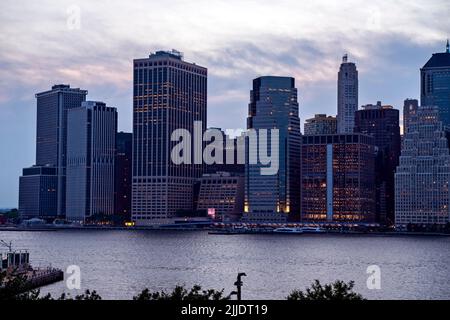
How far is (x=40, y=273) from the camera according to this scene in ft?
218

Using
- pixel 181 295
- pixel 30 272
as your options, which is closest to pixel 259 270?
pixel 30 272

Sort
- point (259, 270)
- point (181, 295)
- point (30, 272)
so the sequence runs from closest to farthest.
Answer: point (181, 295) < point (30, 272) < point (259, 270)

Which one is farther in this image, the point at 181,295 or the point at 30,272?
the point at 30,272

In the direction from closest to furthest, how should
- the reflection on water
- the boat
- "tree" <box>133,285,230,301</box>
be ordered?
"tree" <box>133,285,230,301</box>
the boat
the reflection on water

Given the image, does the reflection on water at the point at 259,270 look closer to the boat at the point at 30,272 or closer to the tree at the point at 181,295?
the boat at the point at 30,272

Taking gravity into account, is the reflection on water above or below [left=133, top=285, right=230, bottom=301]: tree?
below

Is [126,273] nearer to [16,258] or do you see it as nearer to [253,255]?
[16,258]

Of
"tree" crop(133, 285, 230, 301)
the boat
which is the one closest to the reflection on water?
the boat

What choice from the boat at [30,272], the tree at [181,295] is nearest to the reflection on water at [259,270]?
the boat at [30,272]

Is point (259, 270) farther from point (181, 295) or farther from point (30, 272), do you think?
point (181, 295)

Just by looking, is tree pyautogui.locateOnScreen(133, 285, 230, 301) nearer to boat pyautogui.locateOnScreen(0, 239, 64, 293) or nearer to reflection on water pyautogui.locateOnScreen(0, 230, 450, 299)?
reflection on water pyautogui.locateOnScreen(0, 230, 450, 299)

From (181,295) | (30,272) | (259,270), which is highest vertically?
(181,295)
